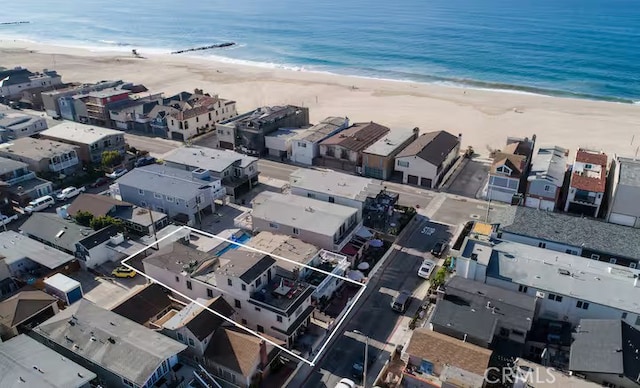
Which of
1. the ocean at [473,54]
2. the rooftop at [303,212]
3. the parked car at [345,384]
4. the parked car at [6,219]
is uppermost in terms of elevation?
the ocean at [473,54]

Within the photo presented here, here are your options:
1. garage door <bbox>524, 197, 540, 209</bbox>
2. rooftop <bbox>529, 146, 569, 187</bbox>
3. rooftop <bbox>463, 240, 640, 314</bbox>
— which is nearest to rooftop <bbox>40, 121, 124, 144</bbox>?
rooftop <bbox>463, 240, 640, 314</bbox>

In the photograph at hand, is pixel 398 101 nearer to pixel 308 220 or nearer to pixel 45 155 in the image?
pixel 308 220

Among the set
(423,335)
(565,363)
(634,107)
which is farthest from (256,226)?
(634,107)

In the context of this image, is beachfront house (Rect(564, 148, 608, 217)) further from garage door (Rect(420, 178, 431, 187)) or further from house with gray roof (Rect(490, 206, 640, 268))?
garage door (Rect(420, 178, 431, 187))

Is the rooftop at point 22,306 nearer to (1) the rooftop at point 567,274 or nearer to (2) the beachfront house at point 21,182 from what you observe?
(2) the beachfront house at point 21,182

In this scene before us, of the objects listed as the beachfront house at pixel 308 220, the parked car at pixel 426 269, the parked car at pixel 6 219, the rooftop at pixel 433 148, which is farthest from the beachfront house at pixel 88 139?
the parked car at pixel 426 269

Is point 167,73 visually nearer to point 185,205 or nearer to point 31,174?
point 31,174

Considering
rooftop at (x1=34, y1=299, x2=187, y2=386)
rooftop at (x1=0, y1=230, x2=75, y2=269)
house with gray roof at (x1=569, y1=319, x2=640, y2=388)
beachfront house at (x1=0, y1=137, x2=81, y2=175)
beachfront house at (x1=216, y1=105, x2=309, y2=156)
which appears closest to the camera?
rooftop at (x1=34, y1=299, x2=187, y2=386)
